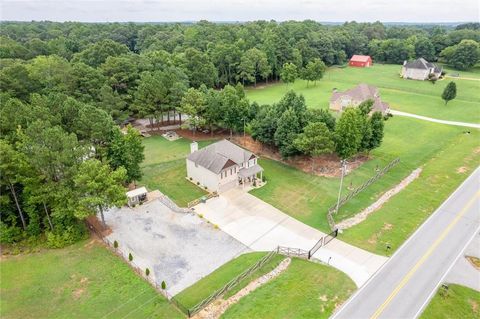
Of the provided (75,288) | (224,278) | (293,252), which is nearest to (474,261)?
(293,252)

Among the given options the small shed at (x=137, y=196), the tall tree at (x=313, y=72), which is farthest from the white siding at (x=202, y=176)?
the tall tree at (x=313, y=72)

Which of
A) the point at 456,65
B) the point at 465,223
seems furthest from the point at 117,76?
the point at 456,65

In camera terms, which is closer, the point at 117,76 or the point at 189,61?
the point at 117,76

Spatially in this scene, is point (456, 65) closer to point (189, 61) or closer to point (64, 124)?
point (189, 61)

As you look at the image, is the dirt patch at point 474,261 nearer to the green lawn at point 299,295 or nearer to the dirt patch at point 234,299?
the green lawn at point 299,295

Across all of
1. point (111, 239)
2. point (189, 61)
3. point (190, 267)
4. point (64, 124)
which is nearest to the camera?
point (190, 267)

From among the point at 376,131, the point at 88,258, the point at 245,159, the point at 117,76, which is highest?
the point at 117,76
